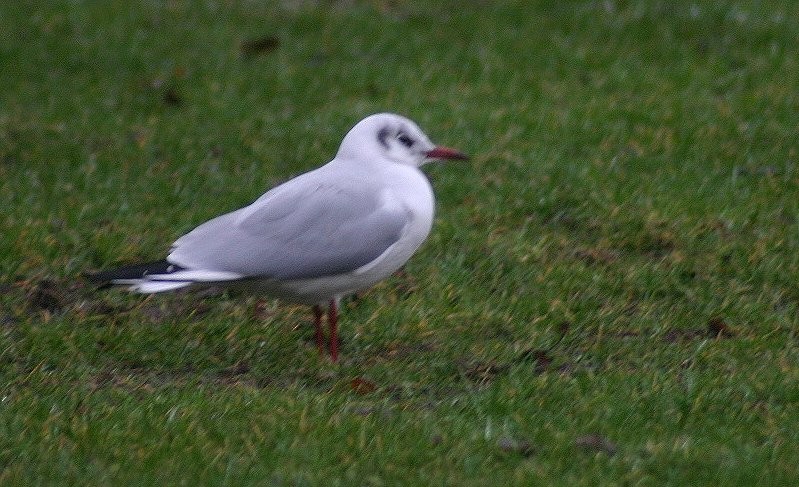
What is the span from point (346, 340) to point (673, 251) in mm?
1592

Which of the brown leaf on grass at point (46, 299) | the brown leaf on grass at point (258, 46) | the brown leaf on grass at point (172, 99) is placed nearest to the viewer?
the brown leaf on grass at point (46, 299)

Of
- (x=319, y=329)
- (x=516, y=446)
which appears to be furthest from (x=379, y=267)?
(x=516, y=446)

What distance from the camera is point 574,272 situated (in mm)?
5727

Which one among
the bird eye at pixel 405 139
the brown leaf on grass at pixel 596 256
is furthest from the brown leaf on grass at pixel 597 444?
the brown leaf on grass at pixel 596 256

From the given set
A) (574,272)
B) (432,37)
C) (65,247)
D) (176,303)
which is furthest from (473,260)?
(432,37)

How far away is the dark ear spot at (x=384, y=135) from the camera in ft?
16.8

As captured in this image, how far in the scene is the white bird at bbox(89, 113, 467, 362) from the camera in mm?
4785

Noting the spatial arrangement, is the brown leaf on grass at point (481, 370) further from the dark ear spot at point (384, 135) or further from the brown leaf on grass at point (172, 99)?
the brown leaf on grass at point (172, 99)

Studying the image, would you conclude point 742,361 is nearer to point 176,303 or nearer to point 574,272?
point 574,272

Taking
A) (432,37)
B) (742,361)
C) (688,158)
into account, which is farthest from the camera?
(432,37)

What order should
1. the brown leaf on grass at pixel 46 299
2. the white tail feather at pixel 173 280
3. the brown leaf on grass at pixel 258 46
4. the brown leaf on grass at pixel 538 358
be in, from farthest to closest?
the brown leaf on grass at pixel 258 46
the brown leaf on grass at pixel 46 299
the brown leaf on grass at pixel 538 358
the white tail feather at pixel 173 280

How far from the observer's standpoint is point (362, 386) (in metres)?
4.73

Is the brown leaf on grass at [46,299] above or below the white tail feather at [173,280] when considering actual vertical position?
below

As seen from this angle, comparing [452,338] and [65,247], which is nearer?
[452,338]
